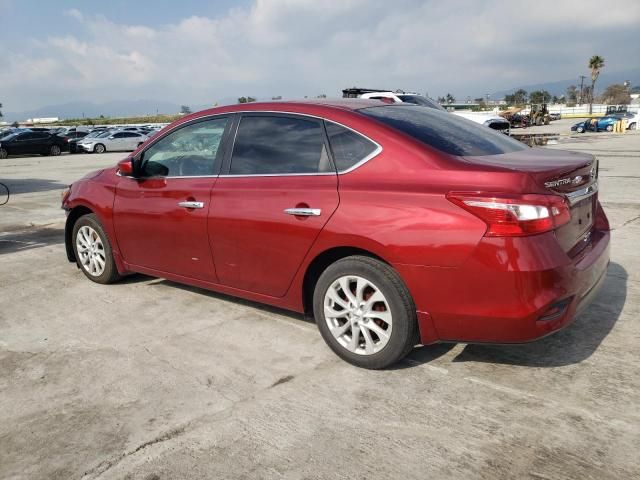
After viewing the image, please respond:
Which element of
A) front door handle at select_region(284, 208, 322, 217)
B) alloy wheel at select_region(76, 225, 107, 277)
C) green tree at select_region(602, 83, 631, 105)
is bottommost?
alloy wheel at select_region(76, 225, 107, 277)

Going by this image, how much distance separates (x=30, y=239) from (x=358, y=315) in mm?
6020

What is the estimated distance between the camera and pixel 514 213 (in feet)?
9.16

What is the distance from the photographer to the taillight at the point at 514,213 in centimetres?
279

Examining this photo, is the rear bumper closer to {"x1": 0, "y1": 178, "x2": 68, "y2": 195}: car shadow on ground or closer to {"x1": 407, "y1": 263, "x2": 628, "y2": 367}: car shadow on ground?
{"x1": 407, "y1": 263, "x2": 628, "y2": 367}: car shadow on ground

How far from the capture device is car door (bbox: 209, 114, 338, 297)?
11.5 ft

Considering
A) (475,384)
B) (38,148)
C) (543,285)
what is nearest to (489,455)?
(475,384)

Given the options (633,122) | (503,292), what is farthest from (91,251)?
(633,122)

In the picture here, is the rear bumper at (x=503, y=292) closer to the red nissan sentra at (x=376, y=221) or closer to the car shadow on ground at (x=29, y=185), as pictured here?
the red nissan sentra at (x=376, y=221)

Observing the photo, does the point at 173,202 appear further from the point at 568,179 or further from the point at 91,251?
the point at 568,179

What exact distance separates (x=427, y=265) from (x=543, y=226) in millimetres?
625

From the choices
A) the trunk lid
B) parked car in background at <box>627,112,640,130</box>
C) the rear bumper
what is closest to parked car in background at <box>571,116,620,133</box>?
parked car in background at <box>627,112,640,130</box>

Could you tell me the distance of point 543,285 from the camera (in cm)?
282

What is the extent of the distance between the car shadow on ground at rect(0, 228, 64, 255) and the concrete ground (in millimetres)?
2725

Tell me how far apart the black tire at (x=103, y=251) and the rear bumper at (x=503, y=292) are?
3.16 meters
